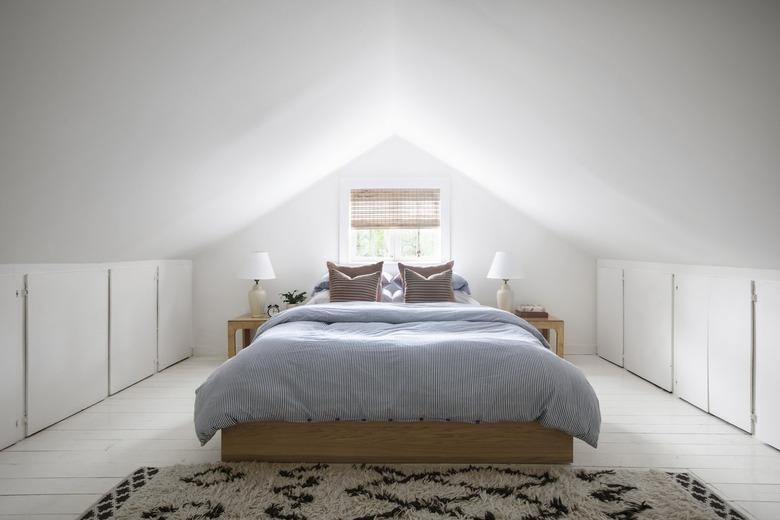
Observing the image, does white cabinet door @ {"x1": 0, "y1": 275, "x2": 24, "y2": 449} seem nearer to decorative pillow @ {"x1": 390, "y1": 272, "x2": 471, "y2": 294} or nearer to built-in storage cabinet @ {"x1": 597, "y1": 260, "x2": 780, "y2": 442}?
decorative pillow @ {"x1": 390, "y1": 272, "x2": 471, "y2": 294}

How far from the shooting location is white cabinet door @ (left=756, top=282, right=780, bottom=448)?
8.30ft

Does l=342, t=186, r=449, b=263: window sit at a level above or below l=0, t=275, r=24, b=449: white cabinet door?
above

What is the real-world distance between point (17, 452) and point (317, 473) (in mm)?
1565

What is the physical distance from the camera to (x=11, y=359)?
2.57 m

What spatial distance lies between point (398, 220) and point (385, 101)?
4.94ft

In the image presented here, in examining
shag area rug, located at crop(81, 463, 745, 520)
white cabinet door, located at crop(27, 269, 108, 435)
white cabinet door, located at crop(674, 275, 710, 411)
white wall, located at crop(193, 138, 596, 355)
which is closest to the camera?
shag area rug, located at crop(81, 463, 745, 520)

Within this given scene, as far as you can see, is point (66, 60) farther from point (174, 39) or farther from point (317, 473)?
point (317, 473)

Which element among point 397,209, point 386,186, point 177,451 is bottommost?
point 177,451

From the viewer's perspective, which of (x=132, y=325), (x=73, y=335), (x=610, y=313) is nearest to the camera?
(x=73, y=335)

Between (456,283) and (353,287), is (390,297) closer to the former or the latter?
(353,287)

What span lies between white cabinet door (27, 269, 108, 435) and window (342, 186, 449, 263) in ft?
7.64

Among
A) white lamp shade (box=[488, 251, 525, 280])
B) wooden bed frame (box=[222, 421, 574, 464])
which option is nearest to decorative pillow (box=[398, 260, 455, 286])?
white lamp shade (box=[488, 251, 525, 280])

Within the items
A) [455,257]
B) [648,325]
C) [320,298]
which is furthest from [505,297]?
[320,298]

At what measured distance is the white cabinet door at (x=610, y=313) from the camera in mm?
4380
